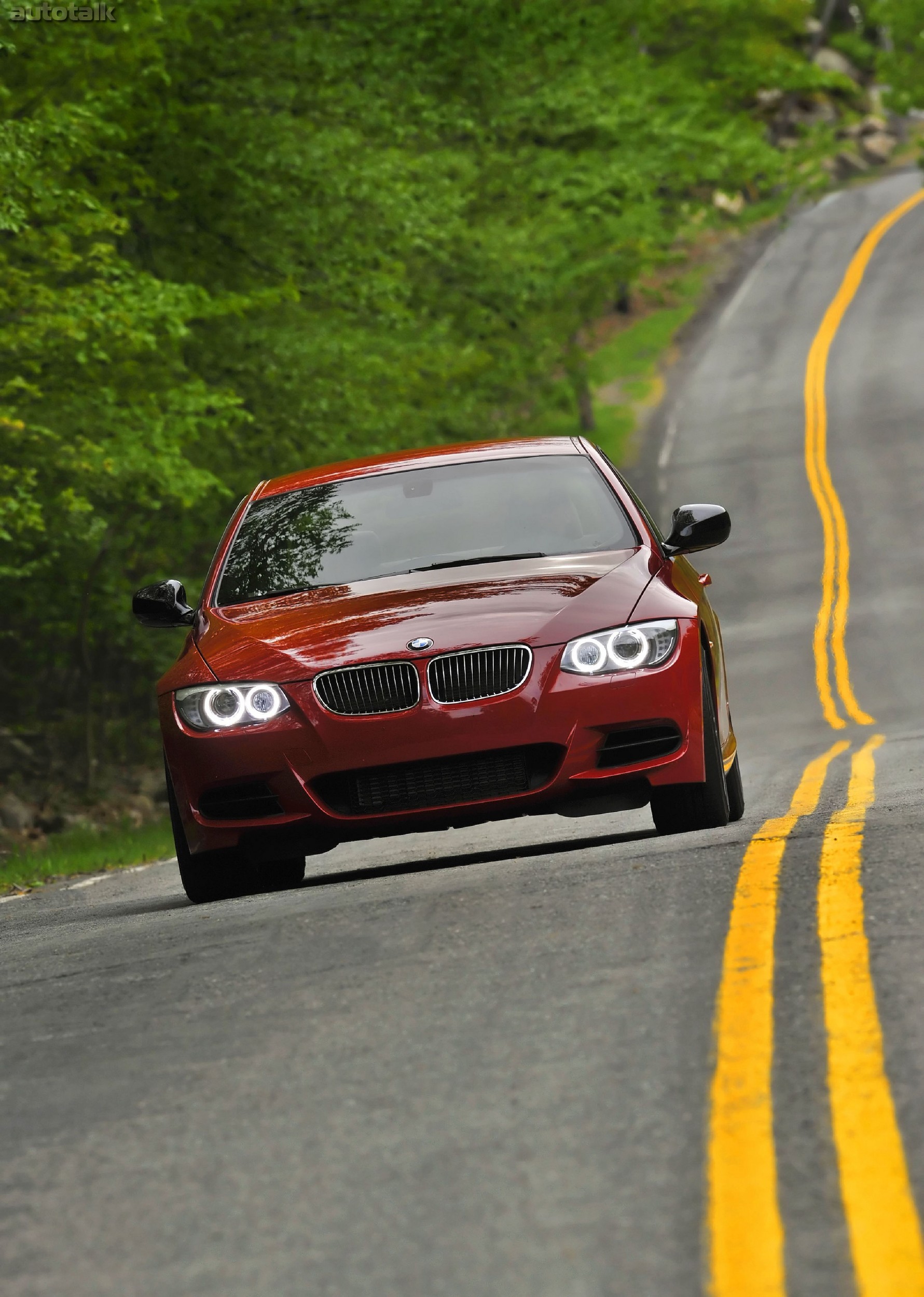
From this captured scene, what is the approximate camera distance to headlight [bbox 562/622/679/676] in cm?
804

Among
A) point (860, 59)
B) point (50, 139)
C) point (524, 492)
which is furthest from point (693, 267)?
point (524, 492)

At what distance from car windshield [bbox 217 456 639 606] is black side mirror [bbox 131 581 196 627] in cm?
19

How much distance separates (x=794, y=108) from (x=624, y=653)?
236 ft

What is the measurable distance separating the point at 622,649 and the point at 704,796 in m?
0.95

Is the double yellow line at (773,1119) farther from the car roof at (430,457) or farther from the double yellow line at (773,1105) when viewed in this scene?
the car roof at (430,457)

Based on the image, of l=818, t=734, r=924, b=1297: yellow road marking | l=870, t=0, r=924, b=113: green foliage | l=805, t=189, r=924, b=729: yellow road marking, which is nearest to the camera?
l=818, t=734, r=924, b=1297: yellow road marking

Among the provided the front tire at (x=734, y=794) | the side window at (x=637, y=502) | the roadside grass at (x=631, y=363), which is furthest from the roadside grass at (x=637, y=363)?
the front tire at (x=734, y=794)

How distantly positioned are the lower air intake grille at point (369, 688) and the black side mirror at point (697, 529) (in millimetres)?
1742

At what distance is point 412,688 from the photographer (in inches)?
317

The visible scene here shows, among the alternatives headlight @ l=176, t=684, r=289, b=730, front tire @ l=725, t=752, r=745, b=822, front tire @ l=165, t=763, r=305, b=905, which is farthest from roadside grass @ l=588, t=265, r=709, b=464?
headlight @ l=176, t=684, r=289, b=730

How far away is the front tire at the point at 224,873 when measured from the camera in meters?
8.71

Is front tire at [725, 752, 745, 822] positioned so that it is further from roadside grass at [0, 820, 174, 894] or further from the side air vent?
roadside grass at [0, 820, 174, 894]

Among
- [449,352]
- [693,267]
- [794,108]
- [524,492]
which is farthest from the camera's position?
[794,108]

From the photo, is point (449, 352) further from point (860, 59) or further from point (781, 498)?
point (860, 59)
